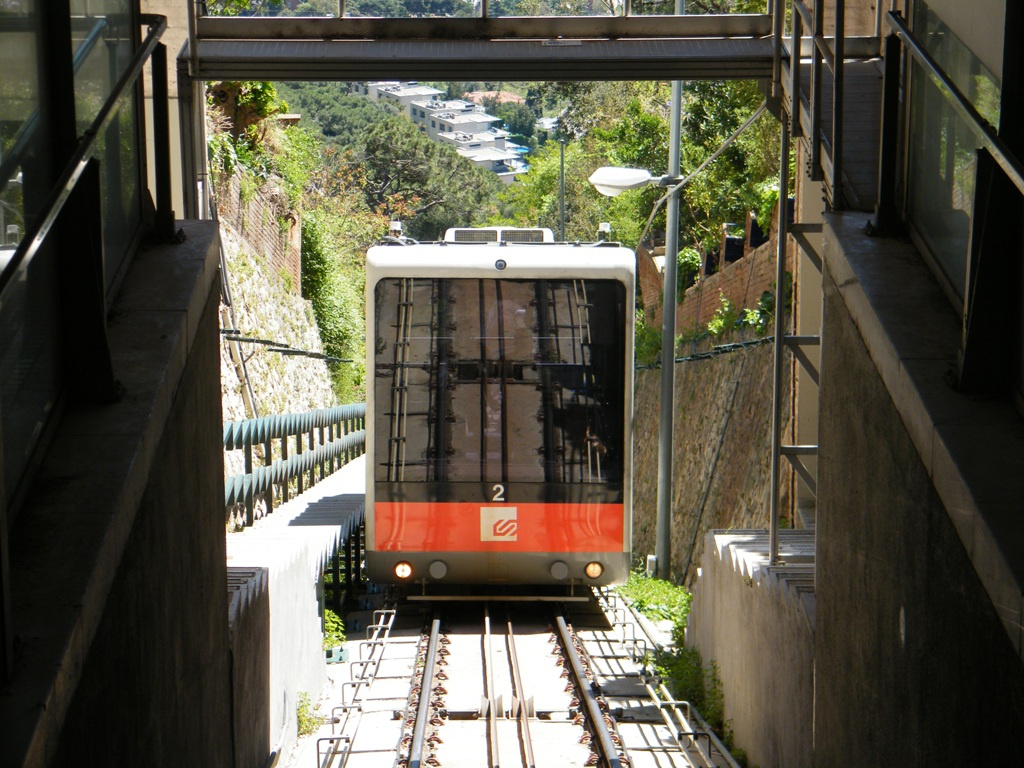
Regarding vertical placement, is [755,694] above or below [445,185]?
below

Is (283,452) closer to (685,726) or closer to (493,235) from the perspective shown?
(493,235)

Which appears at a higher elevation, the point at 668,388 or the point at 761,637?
the point at 668,388

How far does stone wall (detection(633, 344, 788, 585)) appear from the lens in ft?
56.1

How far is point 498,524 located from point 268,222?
16.8 m

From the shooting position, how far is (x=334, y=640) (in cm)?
1230

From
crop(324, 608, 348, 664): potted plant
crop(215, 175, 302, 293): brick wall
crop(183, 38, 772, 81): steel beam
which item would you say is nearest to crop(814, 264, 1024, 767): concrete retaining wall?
crop(183, 38, 772, 81): steel beam

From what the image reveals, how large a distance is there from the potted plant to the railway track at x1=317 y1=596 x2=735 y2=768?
0.27 m

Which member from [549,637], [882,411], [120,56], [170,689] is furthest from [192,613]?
[549,637]

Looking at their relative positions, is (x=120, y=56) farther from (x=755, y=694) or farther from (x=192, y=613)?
(x=755, y=694)

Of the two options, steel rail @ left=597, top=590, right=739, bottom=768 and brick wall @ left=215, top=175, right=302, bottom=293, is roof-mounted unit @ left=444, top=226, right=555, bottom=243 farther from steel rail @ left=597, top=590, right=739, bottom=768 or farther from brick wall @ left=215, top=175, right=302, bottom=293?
brick wall @ left=215, top=175, right=302, bottom=293

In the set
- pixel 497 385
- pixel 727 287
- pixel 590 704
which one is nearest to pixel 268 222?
pixel 727 287

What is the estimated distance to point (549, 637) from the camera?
39.3ft

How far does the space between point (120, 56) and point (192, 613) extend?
2.32 meters

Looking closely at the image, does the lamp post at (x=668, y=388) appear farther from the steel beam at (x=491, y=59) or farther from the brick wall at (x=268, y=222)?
the brick wall at (x=268, y=222)
